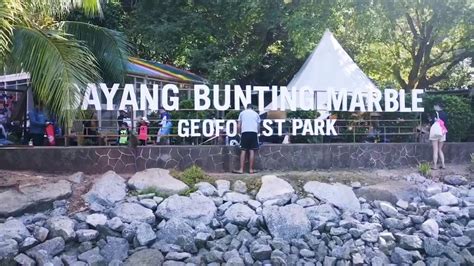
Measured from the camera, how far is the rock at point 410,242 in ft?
37.7

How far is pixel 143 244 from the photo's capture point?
10656mm

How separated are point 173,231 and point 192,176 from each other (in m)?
1.92

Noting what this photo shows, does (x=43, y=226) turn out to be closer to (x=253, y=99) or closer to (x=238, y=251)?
(x=238, y=251)

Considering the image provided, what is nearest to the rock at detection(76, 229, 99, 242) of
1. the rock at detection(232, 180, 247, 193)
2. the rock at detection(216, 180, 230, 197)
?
the rock at detection(216, 180, 230, 197)

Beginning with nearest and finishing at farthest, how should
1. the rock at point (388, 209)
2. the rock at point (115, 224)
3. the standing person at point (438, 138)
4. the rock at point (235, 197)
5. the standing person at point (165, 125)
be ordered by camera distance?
the rock at point (115, 224) < the rock at point (235, 197) < the rock at point (388, 209) < the standing person at point (165, 125) < the standing person at point (438, 138)

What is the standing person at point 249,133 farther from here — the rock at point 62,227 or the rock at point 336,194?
the rock at point 62,227

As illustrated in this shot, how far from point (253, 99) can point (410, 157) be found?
14.9ft

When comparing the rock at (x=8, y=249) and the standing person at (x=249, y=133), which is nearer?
the rock at (x=8, y=249)

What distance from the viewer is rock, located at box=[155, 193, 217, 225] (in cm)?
1140

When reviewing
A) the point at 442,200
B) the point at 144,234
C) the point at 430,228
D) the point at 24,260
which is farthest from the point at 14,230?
the point at 442,200

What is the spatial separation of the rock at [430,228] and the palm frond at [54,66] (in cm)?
757

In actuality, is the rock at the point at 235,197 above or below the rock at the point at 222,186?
below

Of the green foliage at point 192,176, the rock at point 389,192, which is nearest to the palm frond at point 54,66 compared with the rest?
the green foliage at point 192,176

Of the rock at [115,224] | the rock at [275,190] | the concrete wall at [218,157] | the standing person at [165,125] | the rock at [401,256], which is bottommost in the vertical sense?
the rock at [401,256]
